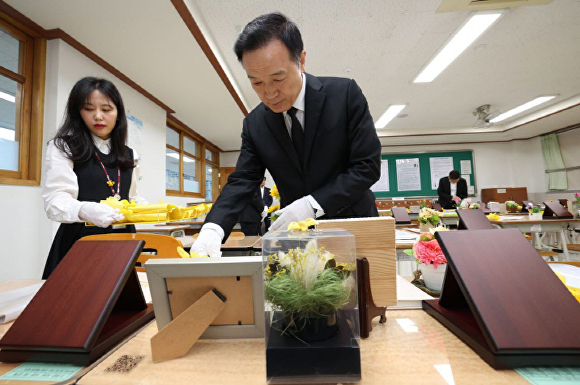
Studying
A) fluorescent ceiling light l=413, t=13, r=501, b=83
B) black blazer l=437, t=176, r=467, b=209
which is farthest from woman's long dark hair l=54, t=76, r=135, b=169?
black blazer l=437, t=176, r=467, b=209

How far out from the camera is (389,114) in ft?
22.7

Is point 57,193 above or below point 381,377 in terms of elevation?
above

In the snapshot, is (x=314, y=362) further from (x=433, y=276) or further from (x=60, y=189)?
(x=60, y=189)

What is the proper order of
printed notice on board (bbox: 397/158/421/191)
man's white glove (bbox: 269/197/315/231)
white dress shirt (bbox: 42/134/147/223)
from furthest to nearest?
1. printed notice on board (bbox: 397/158/421/191)
2. white dress shirt (bbox: 42/134/147/223)
3. man's white glove (bbox: 269/197/315/231)

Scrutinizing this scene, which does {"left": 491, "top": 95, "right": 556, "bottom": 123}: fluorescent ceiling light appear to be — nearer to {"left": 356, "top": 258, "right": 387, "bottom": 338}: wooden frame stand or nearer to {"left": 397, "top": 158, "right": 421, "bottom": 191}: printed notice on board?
{"left": 397, "top": 158, "right": 421, "bottom": 191}: printed notice on board

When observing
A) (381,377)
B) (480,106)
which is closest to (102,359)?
(381,377)

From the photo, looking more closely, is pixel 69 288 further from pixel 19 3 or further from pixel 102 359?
pixel 19 3

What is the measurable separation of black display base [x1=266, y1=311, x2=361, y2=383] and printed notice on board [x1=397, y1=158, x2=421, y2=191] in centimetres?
1016

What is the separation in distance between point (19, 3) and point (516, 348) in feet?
13.8

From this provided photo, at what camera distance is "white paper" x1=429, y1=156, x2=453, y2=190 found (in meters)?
9.79

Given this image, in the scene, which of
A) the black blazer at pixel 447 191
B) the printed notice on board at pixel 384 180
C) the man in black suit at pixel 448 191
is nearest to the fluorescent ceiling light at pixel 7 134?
the man in black suit at pixel 448 191

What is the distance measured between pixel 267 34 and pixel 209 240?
0.72m

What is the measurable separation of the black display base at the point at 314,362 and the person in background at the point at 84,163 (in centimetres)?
112

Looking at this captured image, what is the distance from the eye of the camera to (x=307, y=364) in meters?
0.46
